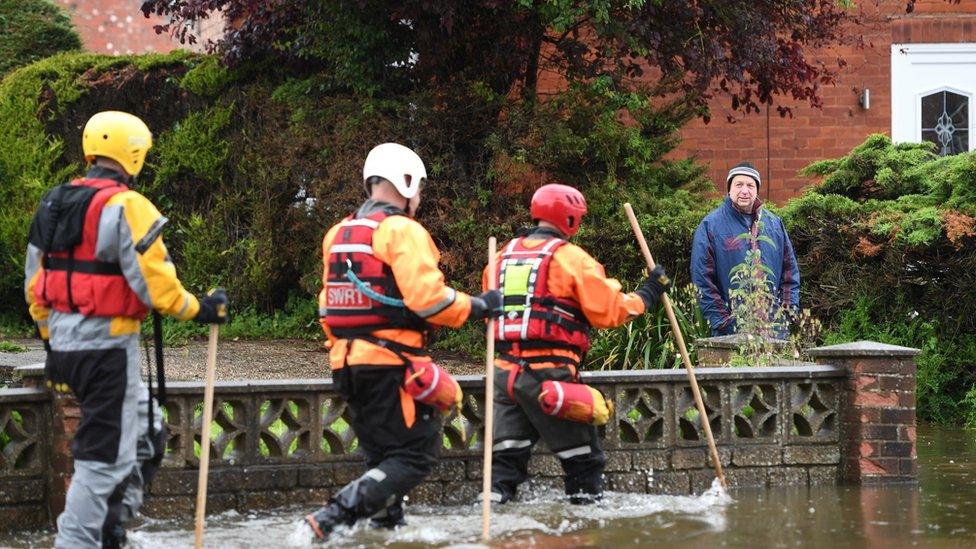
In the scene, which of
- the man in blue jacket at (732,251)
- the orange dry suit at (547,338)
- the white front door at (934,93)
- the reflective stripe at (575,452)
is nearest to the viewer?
the orange dry suit at (547,338)

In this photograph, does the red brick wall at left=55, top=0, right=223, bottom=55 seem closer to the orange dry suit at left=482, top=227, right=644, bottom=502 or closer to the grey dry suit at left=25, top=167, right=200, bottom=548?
the orange dry suit at left=482, top=227, right=644, bottom=502

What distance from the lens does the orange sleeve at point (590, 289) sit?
23.8 feet

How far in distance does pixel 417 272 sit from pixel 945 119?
474 inches

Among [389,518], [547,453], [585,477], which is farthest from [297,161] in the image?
[389,518]

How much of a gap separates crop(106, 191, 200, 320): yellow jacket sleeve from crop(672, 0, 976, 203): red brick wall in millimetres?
10882

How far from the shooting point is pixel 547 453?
26.2 feet

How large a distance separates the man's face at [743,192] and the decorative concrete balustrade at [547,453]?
160 cm

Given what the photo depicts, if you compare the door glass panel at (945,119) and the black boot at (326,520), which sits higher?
the door glass panel at (945,119)

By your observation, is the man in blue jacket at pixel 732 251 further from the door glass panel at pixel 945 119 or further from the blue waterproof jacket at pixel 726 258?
the door glass panel at pixel 945 119

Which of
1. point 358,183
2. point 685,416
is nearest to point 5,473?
point 685,416

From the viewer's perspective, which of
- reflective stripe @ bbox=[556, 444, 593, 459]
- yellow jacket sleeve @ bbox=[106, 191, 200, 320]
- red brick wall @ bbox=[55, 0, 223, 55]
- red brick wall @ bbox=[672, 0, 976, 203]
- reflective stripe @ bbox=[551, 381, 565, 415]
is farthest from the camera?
red brick wall @ bbox=[55, 0, 223, 55]

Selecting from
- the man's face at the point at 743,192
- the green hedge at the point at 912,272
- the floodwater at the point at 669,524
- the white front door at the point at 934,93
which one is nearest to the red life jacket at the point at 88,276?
the floodwater at the point at 669,524

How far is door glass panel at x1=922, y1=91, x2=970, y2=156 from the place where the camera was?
16984 millimetres

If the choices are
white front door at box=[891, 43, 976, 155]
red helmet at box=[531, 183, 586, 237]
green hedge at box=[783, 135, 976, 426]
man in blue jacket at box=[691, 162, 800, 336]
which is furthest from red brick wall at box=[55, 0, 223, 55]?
red helmet at box=[531, 183, 586, 237]
